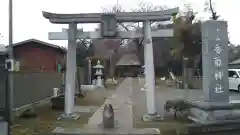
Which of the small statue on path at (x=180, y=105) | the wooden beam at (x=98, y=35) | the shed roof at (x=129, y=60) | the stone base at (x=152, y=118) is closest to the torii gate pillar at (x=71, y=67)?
the wooden beam at (x=98, y=35)

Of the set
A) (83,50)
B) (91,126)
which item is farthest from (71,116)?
(83,50)

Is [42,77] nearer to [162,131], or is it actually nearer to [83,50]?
[162,131]

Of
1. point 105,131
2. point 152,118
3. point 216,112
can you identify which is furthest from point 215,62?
point 105,131

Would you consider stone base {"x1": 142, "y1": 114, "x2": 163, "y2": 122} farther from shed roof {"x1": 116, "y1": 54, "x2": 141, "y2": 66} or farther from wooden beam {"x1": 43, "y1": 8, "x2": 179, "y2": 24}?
shed roof {"x1": 116, "y1": 54, "x2": 141, "y2": 66}

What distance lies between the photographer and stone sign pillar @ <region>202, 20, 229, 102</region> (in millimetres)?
9906

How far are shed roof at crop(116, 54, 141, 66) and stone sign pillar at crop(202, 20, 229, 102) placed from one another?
40.9 m

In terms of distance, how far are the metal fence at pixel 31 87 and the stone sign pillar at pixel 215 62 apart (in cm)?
702

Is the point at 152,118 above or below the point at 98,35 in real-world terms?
below

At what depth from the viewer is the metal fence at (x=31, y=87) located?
13.2 metres

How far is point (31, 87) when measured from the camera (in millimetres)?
15055

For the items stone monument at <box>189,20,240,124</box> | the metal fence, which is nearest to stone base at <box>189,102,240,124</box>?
stone monument at <box>189,20,240,124</box>

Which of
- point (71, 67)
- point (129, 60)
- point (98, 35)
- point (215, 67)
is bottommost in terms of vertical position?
point (215, 67)

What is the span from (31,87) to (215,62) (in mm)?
8499

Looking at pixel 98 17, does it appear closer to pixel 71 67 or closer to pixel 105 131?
pixel 71 67
